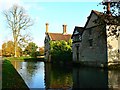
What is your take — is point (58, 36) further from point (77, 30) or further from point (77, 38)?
point (77, 38)

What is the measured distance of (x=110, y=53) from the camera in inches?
1292

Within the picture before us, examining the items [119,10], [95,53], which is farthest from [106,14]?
[95,53]

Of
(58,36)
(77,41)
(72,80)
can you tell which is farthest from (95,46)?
(58,36)

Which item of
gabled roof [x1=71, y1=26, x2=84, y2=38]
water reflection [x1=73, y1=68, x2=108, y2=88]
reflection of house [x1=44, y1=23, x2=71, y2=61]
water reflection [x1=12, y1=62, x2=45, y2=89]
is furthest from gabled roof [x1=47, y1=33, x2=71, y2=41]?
water reflection [x1=73, y1=68, x2=108, y2=88]

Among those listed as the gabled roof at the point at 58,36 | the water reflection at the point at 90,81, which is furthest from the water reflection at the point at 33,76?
the gabled roof at the point at 58,36

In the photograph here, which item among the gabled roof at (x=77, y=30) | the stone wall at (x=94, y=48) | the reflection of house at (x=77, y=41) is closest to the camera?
the stone wall at (x=94, y=48)

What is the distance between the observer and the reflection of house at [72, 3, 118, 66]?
3284cm

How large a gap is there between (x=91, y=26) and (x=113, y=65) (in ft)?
28.5

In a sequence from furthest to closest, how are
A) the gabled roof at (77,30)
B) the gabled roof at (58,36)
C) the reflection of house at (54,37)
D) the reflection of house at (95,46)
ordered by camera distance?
the gabled roof at (58,36) < the reflection of house at (54,37) < the gabled roof at (77,30) < the reflection of house at (95,46)

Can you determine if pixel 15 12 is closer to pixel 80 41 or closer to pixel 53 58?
pixel 53 58

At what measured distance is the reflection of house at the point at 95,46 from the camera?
32.8 meters

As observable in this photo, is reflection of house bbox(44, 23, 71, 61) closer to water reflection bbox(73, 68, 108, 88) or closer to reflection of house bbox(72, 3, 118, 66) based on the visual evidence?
reflection of house bbox(72, 3, 118, 66)

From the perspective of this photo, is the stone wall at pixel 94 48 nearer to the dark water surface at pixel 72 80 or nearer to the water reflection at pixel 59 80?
the dark water surface at pixel 72 80

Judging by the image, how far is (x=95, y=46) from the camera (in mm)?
36312
